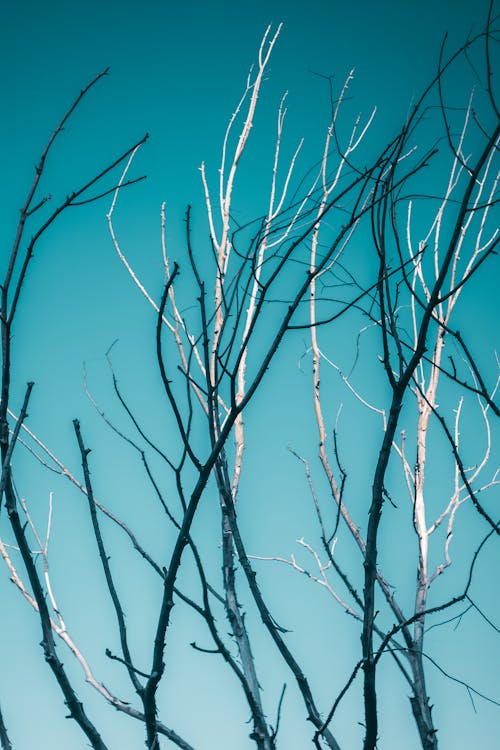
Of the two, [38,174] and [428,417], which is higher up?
[428,417]

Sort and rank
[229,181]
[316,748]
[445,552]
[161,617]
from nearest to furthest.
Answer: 1. [161,617]
2. [316,748]
3. [229,181]
4. [445,552]

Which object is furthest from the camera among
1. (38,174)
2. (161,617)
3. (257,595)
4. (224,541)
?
(224,541)

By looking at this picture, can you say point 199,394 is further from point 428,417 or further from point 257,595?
point 428,417

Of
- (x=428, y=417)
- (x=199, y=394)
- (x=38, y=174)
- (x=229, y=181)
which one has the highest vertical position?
(x=229, y=181)

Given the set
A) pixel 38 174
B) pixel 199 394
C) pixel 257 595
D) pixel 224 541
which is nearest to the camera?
pixel 38 174

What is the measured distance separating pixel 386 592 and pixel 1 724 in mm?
1472

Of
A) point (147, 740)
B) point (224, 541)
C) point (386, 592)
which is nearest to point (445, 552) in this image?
point (386, 592)

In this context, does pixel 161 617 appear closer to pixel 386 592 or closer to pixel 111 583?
pixel 111 583

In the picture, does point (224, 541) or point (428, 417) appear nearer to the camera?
point (224, 541)

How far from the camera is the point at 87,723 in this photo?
112cm

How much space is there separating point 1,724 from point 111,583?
34 centimetres

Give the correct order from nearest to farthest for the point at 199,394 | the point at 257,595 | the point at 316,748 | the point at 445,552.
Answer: the point at 316,748 → the point at 257,595 → the point at 199,394 → the point at 445,552

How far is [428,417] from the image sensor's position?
2.74m

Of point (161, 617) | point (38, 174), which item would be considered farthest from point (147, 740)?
point (38, 174)
